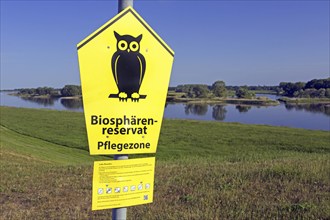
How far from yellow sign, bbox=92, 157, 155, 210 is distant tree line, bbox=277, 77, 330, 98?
142425mm

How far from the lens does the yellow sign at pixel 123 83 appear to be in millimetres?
2188

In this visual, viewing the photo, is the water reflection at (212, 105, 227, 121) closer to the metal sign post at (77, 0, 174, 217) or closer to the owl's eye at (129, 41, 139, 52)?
the metal sign post at (77, 0, 174, 217)

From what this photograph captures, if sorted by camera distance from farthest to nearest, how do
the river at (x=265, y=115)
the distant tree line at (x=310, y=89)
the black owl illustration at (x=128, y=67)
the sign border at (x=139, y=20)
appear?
the distant tree line at (x=310, y=89) < the river at (x=265, y=115) < the black owl illustration at (x=128, y=67) < the sign border at (x=139, y=20)

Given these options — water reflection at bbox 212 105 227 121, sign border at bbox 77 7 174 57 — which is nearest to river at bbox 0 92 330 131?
water reflection at bbox 212 105 227 121

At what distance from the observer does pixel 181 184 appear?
256 inches

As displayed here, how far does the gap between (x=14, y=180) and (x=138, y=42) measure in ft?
20.4

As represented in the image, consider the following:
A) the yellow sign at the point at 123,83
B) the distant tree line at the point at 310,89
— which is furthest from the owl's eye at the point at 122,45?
the distant tree line at the point at 310,89

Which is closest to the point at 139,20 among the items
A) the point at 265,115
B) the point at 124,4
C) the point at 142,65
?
the point at 124,4

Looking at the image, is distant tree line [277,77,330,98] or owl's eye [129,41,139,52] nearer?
owl's eye [129,41,139,52]

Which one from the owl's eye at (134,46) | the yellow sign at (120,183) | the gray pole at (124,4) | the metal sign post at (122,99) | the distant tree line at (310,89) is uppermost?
the distant tree line at (310,89)

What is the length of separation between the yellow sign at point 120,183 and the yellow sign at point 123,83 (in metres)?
0.09

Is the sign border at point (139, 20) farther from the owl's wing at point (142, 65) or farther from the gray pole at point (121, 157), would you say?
the owl's wing at point (142, 65)

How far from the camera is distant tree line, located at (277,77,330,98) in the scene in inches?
5339

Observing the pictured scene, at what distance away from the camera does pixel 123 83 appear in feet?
7.44
